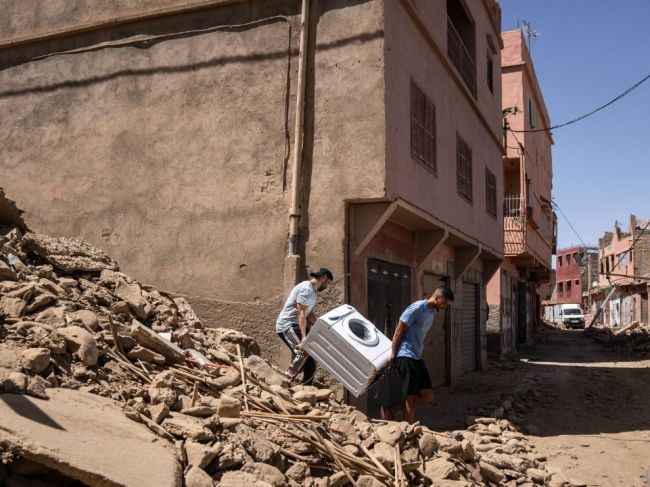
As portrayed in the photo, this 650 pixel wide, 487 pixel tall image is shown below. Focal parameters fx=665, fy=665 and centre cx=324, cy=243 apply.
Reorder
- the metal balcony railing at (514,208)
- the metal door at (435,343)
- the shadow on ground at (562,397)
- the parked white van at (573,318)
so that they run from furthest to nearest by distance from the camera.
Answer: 1. the parked white van at (573,318)
2. the metal balcony railing at (514,208)
3. the metal door at (435,343)
4. the shadow on ground at (562,397)

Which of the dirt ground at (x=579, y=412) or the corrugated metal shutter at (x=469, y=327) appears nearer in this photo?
the dirt ground at (x=579, y=412)

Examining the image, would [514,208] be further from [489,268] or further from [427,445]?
[427,445]

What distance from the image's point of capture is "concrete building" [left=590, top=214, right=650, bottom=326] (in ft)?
131

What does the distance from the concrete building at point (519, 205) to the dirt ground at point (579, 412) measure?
2658 millimetres

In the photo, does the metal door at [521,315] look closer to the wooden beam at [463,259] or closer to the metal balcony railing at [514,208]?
the metal balcony railing at [514,208]

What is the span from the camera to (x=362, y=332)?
22.1ft

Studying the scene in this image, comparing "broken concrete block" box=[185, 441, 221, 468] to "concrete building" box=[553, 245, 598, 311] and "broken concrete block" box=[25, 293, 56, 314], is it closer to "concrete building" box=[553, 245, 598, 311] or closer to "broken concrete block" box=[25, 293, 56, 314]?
"broken concrete block" box=[25, 293, 56, 314]

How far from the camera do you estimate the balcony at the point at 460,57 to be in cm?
1206

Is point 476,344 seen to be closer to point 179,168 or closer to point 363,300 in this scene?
point 363,300

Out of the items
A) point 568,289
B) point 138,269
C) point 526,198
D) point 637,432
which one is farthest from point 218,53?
point 568,289

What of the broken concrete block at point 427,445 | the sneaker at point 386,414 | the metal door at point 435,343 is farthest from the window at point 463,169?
the broken concrete block at point 427,445

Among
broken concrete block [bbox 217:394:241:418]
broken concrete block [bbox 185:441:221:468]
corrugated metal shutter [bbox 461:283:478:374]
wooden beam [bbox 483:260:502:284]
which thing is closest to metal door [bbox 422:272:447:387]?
corrugated metal shutter [bbox 461:283:478:374]

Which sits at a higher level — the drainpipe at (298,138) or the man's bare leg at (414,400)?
the drainpipe at (298,138)

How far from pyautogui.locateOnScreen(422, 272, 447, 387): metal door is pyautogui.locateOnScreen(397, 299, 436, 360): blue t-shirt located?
4767 mm
